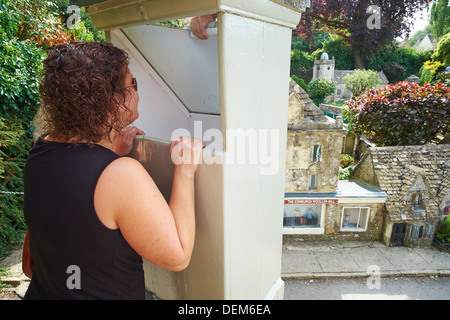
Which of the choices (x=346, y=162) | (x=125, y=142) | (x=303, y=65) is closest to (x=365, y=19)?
(x=303, y=65)

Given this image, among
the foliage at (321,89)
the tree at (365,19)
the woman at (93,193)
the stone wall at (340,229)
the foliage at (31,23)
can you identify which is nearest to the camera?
the woman at (93,193)

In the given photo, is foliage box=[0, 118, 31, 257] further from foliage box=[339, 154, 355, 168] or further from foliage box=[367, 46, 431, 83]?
foliage box=[367, 46, 431, 83]

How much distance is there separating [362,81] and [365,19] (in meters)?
6.01

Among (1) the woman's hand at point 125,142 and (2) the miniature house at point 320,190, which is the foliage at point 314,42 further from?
(1) the woman's hand at point 125,142

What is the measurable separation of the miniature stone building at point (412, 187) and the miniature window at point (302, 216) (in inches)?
81.7

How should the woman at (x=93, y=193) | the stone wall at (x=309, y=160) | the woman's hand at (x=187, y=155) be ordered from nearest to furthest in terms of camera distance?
the woman at (x=93, y=193), the woman's hand at (x=187, y=155), the stone wall at (x=309, y=160)

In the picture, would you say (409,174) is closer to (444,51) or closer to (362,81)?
(362,81)

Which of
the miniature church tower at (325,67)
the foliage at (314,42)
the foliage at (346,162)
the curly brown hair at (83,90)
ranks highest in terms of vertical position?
the foliage at (314,42)

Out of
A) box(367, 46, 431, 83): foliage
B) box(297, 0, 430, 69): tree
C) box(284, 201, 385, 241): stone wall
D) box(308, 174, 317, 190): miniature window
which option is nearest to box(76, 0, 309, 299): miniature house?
box(308, 174, 317, 190): miniature window

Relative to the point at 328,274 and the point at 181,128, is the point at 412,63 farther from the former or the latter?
the point at 181,128

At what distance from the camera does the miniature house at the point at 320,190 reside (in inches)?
327

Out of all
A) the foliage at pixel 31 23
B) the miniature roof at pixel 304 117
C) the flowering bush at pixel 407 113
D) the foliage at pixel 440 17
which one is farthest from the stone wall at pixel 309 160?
the foliage at pixel 440 17
